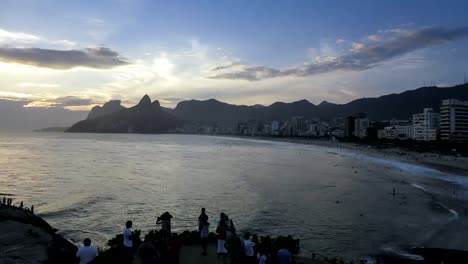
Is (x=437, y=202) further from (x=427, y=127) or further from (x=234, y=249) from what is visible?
(x=427, y=127)

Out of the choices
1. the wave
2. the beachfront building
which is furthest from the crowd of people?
the beachfront building

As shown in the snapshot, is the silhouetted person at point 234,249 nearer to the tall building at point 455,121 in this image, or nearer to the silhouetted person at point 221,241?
the silhouetted person at point 221,241

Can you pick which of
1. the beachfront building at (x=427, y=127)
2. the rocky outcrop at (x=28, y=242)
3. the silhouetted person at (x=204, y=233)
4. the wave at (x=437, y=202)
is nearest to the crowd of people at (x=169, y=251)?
the silhouetted person at (x=204, y=233)

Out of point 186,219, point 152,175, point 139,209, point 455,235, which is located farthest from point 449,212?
point 152,175

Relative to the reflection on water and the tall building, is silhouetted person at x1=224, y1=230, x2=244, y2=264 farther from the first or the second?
the tall building

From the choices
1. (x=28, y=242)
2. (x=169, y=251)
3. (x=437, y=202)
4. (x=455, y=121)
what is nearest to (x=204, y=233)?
(x=169, y=251)

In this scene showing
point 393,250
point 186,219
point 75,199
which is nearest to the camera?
point 393,250

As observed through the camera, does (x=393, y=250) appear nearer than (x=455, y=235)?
Yes

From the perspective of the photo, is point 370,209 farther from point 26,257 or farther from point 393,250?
point 26,257

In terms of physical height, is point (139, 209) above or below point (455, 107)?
below
